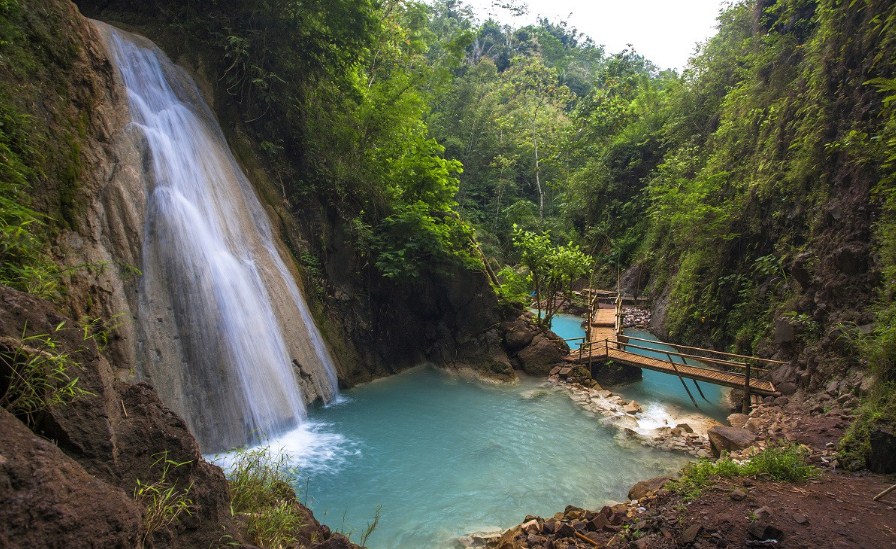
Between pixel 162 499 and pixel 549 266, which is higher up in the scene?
→ pixel 549 266

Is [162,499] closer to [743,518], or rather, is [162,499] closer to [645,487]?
[743,518]

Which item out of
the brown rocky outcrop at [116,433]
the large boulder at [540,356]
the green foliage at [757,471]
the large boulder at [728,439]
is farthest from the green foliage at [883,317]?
the brown rocky outcrop at [116,433]

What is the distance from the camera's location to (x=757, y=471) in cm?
626

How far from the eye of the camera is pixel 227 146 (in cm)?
Result: 1120

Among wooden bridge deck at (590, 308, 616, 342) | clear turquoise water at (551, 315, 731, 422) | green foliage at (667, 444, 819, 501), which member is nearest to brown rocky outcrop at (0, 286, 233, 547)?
green foliage at (667, 444, 819, 501)

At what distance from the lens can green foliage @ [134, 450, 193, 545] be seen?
109 inches

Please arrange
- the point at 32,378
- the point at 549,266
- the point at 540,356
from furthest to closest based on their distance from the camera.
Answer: the point at 549,266, the point at 540,356, the point at 32,378

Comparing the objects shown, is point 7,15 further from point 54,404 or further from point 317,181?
point 317,181

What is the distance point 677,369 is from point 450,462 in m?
6.45

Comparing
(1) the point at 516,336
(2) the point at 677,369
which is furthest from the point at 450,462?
(2) the point at 677,369

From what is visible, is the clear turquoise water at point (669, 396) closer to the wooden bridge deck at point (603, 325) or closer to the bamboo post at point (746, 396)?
the bamboo post at point (746, 396)

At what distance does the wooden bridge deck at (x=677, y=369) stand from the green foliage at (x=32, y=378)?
11831mm

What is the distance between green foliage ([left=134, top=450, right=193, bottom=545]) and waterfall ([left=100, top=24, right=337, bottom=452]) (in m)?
4.24

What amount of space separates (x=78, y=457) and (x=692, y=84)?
27.7 m
